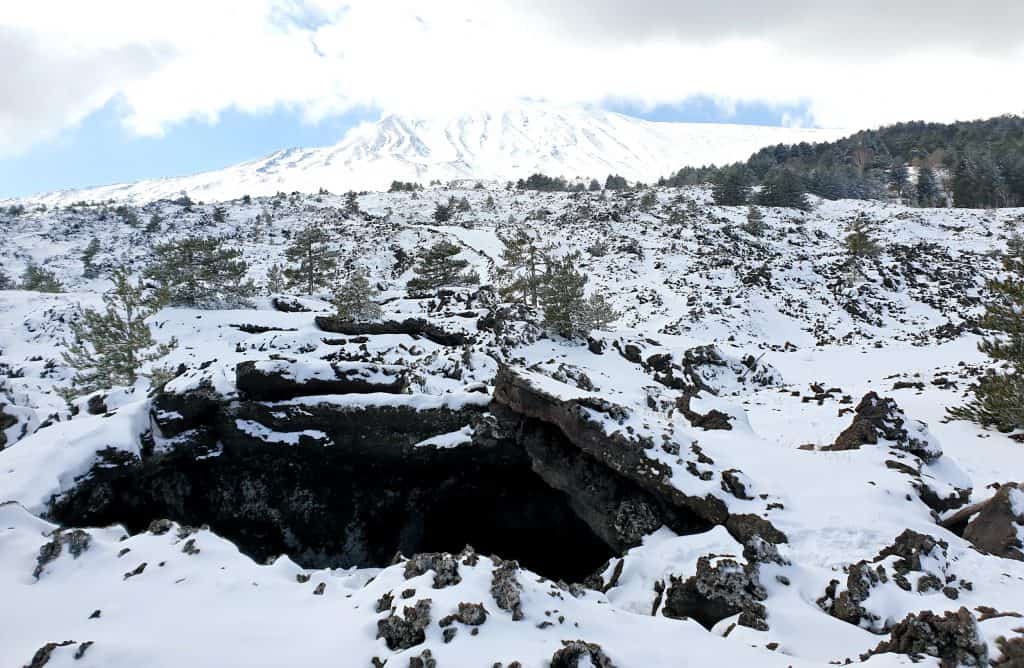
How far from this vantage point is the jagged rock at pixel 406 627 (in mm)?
4527

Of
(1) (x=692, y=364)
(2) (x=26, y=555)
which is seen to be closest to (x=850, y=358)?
(1) (x=692, y=364)

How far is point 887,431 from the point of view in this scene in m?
9.90

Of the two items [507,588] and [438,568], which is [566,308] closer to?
[438,568]

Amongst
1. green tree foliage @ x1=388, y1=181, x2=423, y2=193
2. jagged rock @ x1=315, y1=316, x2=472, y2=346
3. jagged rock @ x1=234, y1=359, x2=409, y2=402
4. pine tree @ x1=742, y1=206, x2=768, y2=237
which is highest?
green tree foliage @ x1=388, y1=181, x2=423, y2=193

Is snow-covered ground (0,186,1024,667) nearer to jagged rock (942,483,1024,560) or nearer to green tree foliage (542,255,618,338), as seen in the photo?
jagged rock (942,483,1024,560)

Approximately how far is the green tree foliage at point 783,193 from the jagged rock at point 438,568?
78.5m

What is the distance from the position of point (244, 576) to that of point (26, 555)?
2610 mm

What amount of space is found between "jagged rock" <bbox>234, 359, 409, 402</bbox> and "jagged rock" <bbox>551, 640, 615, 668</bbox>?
26.2 feet

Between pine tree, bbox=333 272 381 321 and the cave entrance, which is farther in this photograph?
pine tree, bbox=333 272 381 321

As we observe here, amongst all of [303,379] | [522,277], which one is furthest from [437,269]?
[303,379]

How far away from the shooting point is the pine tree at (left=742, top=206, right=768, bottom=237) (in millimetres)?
55875

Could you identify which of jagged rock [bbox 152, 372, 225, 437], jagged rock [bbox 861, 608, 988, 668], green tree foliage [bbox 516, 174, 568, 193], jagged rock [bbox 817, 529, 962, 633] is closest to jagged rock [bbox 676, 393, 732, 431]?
jagged rock [bbox 817, 529, 962, 633]

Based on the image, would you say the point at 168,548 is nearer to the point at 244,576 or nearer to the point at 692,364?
the point at 244,576

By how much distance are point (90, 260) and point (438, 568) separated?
214ft
